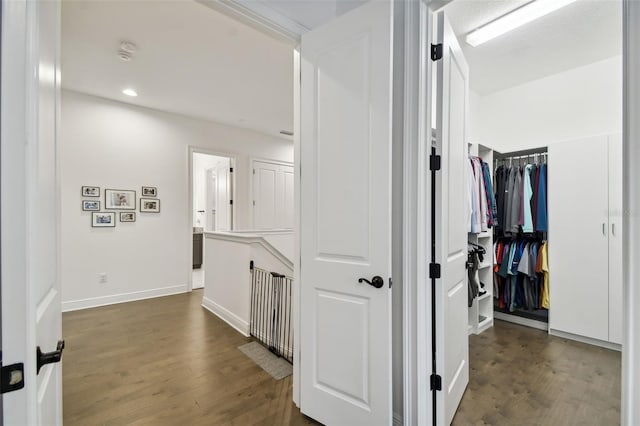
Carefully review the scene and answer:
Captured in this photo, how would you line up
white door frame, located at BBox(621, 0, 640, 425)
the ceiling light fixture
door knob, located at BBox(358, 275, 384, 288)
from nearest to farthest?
white door frame, located at BBox(621, 0, 640, 425) < door knob, located at BBox(358, 275, 384, 288) < the ceiling light fixture

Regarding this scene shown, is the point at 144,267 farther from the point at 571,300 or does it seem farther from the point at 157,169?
the point at 571,300

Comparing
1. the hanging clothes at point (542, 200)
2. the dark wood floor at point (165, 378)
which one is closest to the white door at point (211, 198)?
the dark wood floor at point (165, 378)

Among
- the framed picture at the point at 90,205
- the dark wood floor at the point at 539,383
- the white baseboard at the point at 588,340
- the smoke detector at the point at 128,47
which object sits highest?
the smoke detector at the point at 128,47

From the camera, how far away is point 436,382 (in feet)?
5.09

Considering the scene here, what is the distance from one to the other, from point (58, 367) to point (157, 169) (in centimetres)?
414

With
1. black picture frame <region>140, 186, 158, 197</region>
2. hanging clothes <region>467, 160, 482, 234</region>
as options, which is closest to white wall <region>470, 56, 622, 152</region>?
hanging clothes <region>467, 160, 482, 234</region>

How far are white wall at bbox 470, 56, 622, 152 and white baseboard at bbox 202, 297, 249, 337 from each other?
3.37m

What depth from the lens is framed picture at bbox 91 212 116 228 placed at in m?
4.06

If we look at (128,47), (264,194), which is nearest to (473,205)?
(128,47)

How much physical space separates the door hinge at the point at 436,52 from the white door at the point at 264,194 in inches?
184

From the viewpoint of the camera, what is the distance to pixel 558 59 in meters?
3.05

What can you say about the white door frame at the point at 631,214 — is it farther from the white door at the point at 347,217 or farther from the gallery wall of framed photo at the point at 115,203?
the gallery wall of framed photo at the point at 115,203

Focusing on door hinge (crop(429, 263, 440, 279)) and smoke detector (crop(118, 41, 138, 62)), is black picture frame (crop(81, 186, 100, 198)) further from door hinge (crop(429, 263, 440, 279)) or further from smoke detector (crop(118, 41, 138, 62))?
door hinge (crop(429, 263, 440, 279))

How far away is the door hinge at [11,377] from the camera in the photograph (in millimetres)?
550
